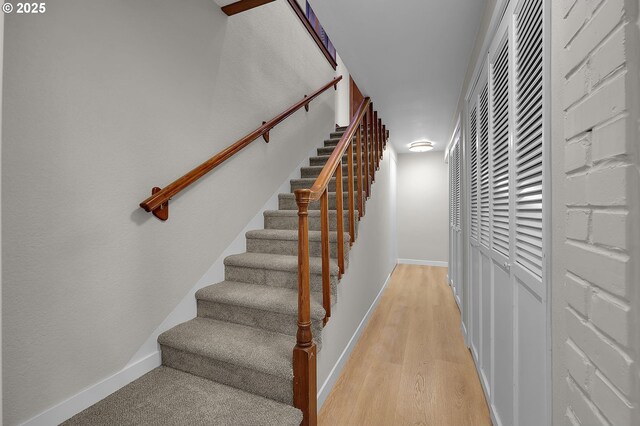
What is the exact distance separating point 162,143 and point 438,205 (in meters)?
5.04

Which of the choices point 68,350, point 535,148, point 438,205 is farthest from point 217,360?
point 438,205

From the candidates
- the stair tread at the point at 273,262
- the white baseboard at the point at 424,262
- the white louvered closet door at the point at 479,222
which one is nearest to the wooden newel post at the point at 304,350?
the stair tread at the point at 273,262

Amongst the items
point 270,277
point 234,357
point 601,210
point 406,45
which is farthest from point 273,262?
point 406,45

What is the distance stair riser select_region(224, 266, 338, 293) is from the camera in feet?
5.74

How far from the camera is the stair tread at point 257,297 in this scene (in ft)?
5.07

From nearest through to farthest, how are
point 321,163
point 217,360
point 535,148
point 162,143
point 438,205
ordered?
point 535,148
point 217,360
point 162,143
point 321,163
point 438,205

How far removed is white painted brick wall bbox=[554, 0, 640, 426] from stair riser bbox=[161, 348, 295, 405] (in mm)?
1046

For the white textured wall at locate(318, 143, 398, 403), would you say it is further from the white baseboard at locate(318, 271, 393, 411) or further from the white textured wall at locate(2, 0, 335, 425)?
the white textured wall at locate(2, 0, 335, 425)

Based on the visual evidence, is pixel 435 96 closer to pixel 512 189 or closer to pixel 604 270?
pixel 512 189

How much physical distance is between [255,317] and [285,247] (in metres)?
0.58

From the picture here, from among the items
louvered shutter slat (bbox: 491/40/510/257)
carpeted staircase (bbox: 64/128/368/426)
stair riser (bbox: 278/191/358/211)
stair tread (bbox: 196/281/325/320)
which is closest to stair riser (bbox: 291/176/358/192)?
stair riser (bbox: 278/191/358/211)

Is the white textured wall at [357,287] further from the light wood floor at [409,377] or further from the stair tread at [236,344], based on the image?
the stair tread at [236,344]

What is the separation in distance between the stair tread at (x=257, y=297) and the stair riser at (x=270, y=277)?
36 mm

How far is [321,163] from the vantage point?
3145 mm
